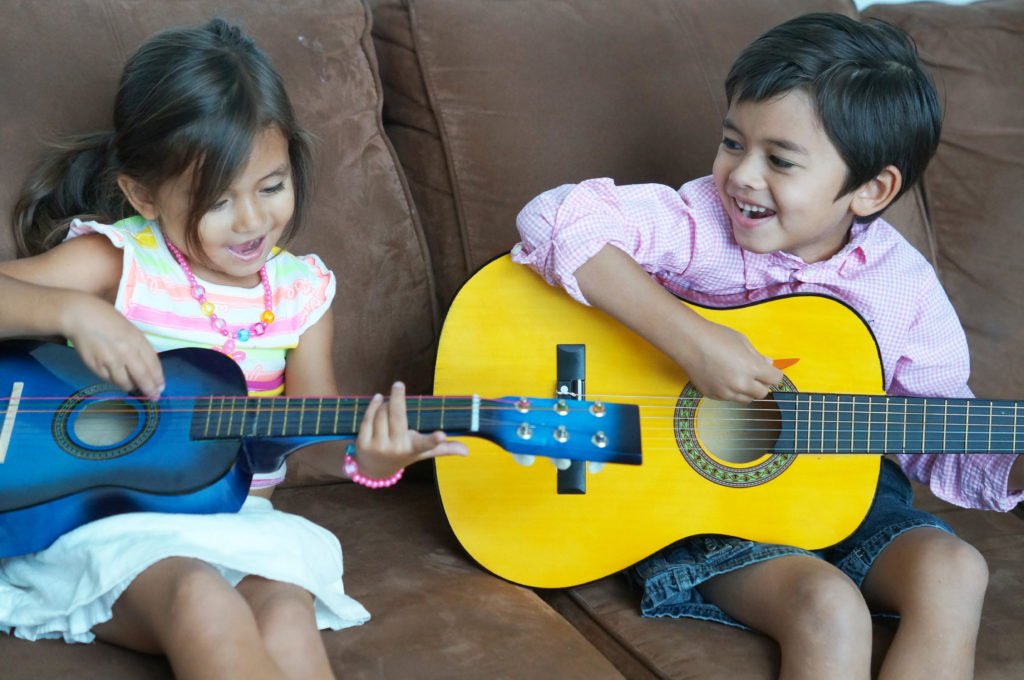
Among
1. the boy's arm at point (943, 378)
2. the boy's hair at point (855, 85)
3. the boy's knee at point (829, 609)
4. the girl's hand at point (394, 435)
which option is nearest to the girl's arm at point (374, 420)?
the girl's hand at point (394, 435)

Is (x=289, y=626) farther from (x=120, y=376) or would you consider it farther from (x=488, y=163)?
(x=488, y=163)

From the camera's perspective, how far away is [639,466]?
5.19 feet

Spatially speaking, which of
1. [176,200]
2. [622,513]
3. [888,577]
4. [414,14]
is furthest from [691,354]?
[414,14]

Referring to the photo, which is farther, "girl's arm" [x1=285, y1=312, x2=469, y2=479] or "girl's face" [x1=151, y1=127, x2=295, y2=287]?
"girl's face" [x1=151, y1=127, x2=295, y2=287]

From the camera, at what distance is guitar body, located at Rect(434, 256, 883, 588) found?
1583mm

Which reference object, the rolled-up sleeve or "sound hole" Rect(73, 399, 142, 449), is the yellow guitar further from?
"sound hole" Rect(73, 399, 142, 449)

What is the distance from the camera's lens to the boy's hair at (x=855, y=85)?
157 centimetres

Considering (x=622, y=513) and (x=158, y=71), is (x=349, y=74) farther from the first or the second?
(x=622, y=513)

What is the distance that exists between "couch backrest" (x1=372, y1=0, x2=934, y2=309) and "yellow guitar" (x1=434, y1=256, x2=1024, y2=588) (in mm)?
348

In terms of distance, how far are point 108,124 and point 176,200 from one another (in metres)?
0.31

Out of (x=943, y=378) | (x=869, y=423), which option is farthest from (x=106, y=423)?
(x=943, y=378)

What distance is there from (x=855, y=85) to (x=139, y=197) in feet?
3.36

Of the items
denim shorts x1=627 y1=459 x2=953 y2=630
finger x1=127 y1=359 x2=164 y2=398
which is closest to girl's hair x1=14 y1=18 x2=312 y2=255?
finger x1=127 y1=359 x2=164 y2=398

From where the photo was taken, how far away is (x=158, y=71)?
1.43 meters
